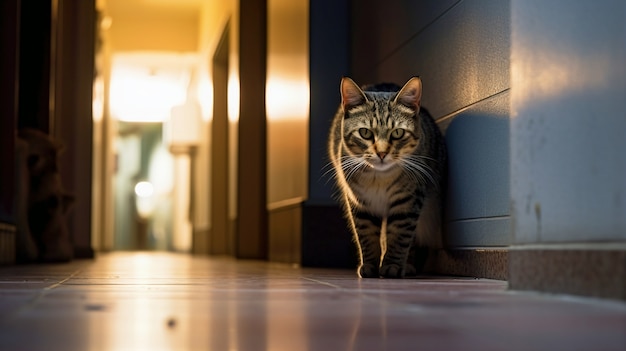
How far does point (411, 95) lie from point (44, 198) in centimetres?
251

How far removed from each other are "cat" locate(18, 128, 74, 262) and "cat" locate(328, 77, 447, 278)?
2.17 meters

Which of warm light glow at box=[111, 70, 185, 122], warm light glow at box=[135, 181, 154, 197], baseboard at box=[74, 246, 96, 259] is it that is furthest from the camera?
warm light glow at box=[135, 181, 154, 197]

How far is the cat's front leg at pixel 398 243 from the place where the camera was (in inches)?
107

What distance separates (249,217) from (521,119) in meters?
4.16

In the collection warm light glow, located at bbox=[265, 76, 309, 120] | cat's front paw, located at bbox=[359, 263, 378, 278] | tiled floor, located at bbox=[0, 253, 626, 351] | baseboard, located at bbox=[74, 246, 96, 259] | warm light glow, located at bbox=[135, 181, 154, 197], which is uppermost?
warm light glow, located at bbox=[265, 76, 309, 120]

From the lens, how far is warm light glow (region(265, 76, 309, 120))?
4266mm

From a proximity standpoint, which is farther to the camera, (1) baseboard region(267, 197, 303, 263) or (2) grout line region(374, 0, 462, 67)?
(1) baseboard region(267, 197, 303, 263)

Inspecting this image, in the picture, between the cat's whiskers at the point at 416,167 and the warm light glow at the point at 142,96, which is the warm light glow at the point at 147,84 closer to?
the warm light glow at the point at 142,96

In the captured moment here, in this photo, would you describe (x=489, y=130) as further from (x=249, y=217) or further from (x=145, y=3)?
(x=145, y=3)

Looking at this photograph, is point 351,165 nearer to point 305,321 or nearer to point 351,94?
point 351,94

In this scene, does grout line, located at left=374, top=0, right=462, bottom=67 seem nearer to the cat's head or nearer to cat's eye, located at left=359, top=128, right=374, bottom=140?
the cat's head

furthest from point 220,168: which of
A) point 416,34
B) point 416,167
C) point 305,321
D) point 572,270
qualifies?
point 305,321

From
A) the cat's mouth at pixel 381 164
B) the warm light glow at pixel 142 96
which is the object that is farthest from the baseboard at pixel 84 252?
A: the warm light glow at pixel 142 96

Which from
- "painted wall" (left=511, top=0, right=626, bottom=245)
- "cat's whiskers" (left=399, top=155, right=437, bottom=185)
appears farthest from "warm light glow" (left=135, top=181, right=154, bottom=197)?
"painted wall" (left=511, top=0, right=626, bottom=245)
